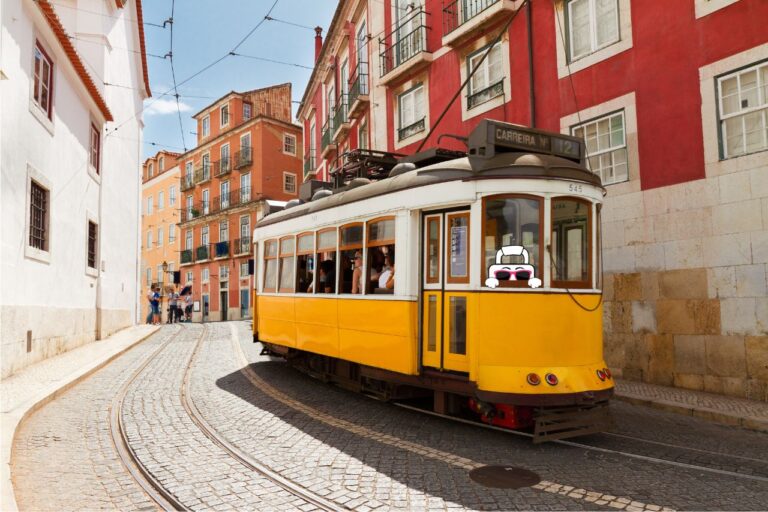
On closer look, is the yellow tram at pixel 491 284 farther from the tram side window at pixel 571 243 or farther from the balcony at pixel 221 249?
the balcony at pixel 221 249

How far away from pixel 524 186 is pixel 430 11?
11.9 metres

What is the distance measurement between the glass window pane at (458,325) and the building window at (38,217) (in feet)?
30.7

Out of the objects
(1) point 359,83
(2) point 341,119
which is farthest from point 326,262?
→ (2) point 341,119

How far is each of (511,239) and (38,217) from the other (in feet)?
34.7

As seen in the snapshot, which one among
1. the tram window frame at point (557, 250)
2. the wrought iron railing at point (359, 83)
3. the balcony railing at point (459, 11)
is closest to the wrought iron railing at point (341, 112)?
the wrought iron railing at point (359, 83)

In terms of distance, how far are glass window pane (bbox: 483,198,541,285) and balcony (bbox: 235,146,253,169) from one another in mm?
36540

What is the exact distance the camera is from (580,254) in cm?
639

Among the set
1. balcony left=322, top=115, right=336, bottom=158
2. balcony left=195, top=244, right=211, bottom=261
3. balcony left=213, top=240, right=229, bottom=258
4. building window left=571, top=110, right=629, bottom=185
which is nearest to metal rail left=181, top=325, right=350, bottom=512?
building window left=571, top=110, right=629, bottom=185

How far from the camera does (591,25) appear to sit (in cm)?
1142

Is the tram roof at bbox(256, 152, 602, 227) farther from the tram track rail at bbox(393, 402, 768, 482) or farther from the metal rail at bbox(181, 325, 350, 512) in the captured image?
the metal rail at bbox(181, 325, 350, 512)

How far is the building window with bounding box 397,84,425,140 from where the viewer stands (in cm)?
1680

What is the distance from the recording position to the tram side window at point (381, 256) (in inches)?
279

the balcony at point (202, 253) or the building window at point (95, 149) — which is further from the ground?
the building window at point (95, 149)

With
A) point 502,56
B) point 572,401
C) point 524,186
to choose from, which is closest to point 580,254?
point 524,186
